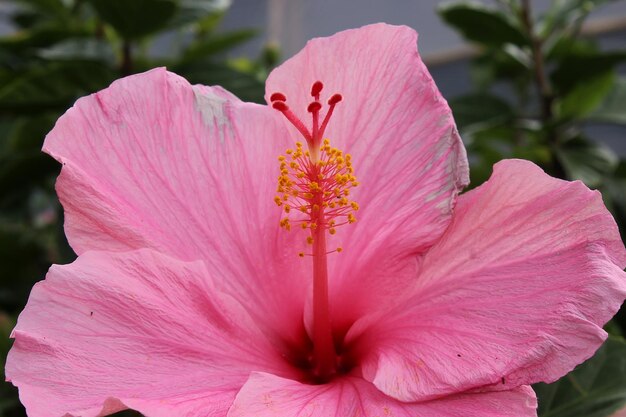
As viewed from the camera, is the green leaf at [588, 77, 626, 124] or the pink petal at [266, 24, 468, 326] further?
the green leaf at [588, 77, 626, 124]

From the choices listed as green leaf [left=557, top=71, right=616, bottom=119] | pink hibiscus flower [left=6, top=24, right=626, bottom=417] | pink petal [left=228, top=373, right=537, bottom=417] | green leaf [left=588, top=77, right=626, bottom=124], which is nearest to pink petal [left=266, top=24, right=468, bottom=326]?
pink hibiscus flower [left=6, top=24, right=626, bottom=417]


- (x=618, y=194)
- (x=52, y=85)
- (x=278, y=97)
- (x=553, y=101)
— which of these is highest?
(x=278, y=97)

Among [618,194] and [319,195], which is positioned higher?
[319,195]

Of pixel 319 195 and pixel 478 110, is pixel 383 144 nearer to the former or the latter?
pixel 319 195

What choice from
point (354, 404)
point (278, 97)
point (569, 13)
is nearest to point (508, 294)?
point (354, 404)

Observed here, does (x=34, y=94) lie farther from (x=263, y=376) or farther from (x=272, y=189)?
(x=263, y=376)

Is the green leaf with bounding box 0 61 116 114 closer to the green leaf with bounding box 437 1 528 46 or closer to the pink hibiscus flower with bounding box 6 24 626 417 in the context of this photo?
the pink hibiscus flower with bounding box 6 24 626 417
